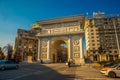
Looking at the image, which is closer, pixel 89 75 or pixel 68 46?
pixel 89 75

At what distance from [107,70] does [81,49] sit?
2679cm

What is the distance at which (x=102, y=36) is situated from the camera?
2960 inches

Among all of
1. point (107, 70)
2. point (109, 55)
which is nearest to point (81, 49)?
point (107, 70)

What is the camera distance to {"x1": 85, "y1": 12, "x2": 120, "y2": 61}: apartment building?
232 ft

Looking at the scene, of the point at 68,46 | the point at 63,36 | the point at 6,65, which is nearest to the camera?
the point at 6,65

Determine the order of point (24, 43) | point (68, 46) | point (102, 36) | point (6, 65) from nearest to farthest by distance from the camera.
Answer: point (6, 65) → point (68, 46) → point (102, 36) → point (24, 43)

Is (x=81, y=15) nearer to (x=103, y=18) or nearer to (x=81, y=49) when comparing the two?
(x=81, y=49)

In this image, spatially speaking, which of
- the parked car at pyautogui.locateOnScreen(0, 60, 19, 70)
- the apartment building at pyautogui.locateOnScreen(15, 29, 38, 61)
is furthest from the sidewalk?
the apartment building at pyautogui.locateOnScreen(15, 29, 38, 61)

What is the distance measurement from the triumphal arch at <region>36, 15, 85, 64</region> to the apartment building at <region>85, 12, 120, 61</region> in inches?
1350

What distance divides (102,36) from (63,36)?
42.7 meters

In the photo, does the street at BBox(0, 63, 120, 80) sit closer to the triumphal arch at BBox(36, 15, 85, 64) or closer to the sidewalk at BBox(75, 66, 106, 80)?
the sidewalk at BBox(75, 66, 106, 80)

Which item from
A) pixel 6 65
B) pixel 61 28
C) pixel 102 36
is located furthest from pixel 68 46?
pixel 102 36

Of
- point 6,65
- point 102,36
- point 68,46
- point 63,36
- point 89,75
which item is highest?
point 102,36

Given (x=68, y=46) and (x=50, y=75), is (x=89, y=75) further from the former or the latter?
(x=68, y=46)
